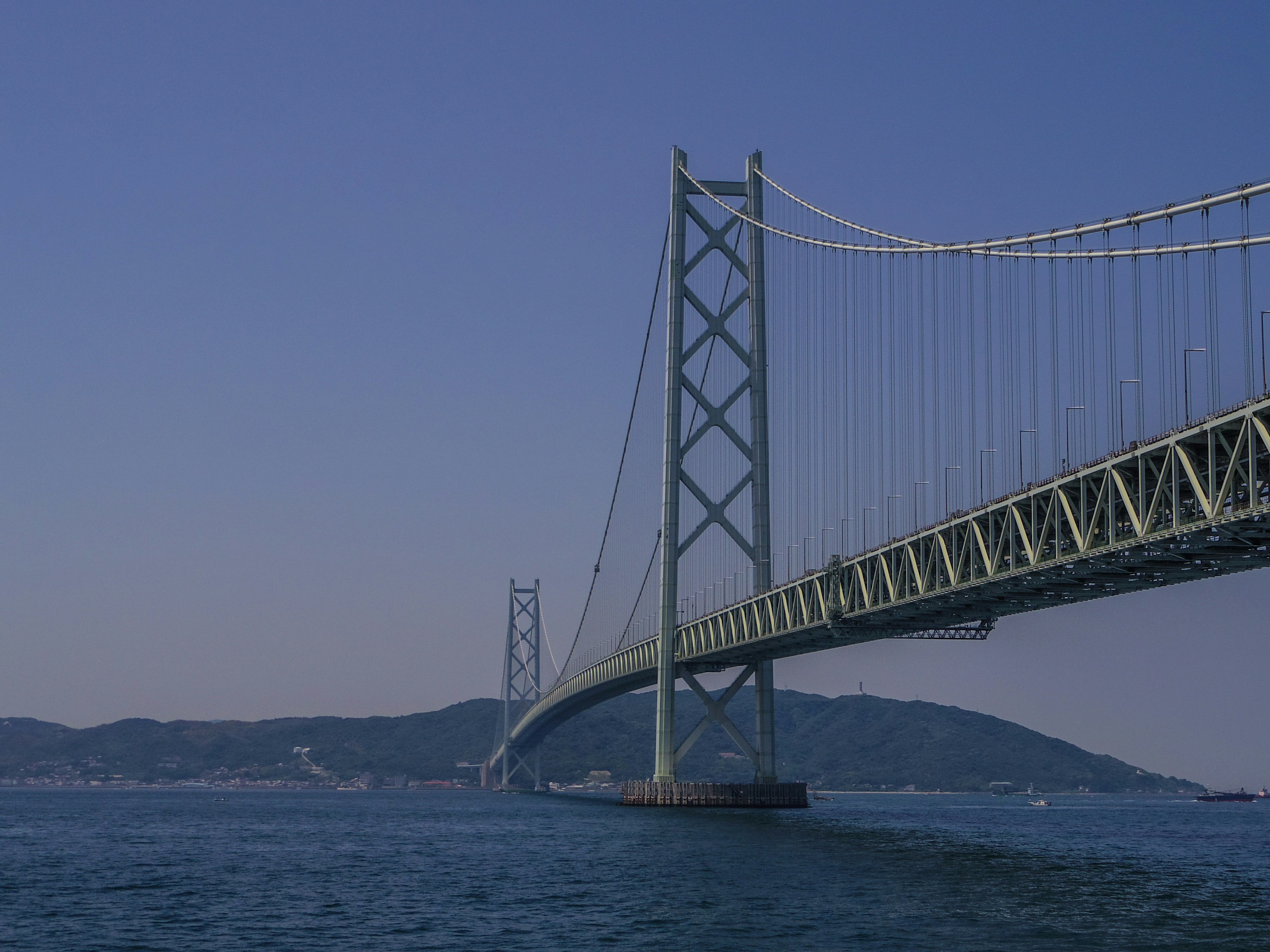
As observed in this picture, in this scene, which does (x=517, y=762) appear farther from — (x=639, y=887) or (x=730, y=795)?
(x=639, y=887)

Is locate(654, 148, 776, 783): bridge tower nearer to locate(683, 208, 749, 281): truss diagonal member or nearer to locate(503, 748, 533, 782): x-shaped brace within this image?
locate(683, 208, 749, 281): truss diagonal member

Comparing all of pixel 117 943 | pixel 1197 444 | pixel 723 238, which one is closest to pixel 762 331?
pixel 723 238

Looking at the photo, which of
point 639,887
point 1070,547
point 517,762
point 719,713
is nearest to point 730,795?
point 719,713

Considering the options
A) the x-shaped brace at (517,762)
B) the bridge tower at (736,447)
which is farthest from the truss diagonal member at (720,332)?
the x-shaped brace at (517,762)

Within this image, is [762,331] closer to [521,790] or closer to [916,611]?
[916,611]

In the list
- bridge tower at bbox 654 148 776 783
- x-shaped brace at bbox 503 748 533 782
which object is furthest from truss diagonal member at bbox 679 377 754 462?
x-shaped brace at bbox 503 748 533 782
